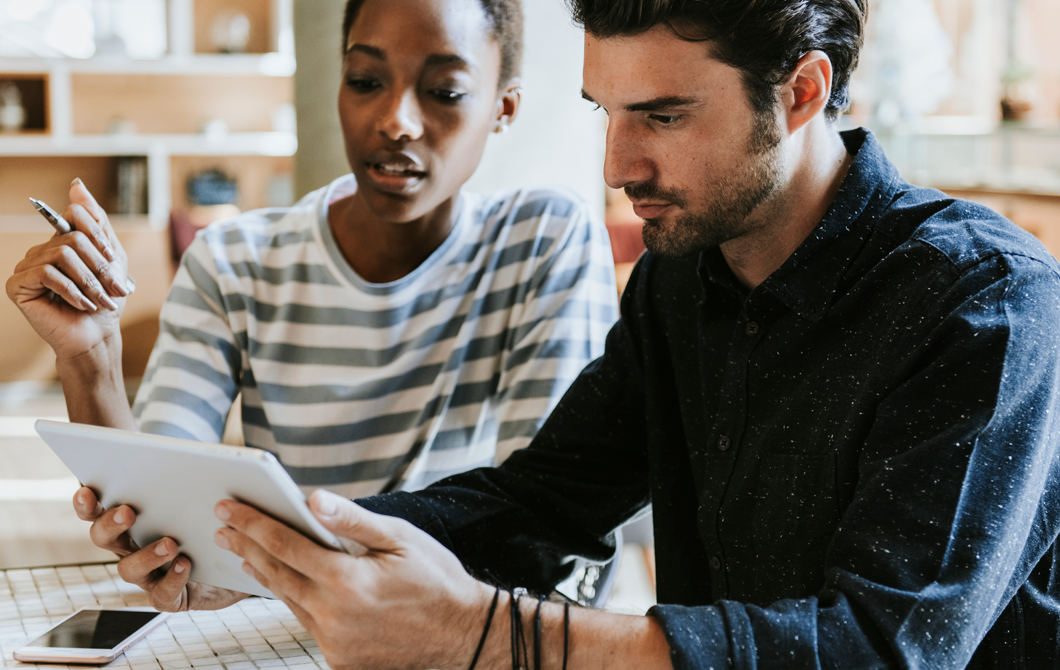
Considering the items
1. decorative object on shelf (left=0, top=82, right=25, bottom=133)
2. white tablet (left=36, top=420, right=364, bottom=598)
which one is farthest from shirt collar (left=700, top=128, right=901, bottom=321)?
decorative object on shelf (left=0, top=82, right=25, bottom=133)

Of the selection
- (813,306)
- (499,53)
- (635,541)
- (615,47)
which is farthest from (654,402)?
(635,541)

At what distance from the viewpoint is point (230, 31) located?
545 cm

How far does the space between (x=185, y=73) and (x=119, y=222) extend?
96 cm

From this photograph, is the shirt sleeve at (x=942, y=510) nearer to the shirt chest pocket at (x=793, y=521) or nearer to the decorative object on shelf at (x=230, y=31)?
the shirt chest pocket at (x=793, y=521)

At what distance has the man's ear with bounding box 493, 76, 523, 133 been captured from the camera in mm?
1514

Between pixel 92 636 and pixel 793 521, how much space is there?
70 cm

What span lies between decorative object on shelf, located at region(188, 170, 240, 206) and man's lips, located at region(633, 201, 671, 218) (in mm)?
4932

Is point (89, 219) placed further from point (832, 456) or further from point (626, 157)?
point (832, 456)

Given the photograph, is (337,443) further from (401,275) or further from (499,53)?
(499,53)

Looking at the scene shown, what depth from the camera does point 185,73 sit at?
546cm

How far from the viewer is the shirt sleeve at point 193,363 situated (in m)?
1.36

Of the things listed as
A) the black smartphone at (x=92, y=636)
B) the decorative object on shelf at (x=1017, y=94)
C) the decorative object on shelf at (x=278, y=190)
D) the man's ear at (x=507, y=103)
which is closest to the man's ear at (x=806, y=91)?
the man's ear at (x=507, y=103)

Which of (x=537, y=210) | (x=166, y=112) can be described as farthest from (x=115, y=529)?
(x=166, y=112)

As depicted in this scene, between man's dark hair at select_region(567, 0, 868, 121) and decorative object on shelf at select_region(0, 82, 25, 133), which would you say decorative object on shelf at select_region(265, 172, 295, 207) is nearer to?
decorative object on shelf at select_region(0, 82, 25, 133)
